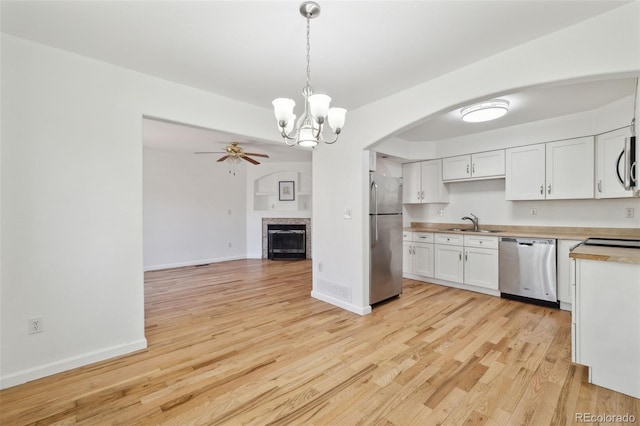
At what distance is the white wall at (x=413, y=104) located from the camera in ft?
5.67

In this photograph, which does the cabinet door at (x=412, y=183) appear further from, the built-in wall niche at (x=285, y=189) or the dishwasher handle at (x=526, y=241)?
the built-in wall niche at (x=285, y=189)

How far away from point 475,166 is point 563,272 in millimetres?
1853

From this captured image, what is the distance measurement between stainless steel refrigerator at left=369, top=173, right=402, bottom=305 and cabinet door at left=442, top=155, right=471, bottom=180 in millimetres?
1294

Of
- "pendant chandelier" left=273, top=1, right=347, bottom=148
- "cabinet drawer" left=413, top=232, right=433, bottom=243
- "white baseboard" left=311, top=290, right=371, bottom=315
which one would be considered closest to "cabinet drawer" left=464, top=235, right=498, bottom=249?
"cabinet drawer" left=413, top=232, right=433, bottom=243

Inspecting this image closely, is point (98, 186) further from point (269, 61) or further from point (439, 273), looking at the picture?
point (439, 273)

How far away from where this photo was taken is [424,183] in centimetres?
495

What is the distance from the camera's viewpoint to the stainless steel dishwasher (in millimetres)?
3430

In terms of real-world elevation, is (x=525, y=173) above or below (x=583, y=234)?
above

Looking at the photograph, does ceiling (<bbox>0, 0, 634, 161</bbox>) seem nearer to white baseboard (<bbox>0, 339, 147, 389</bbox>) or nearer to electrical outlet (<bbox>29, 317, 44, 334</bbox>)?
electrical outlet (<bbox>29, 317, 44, 334</bbox>)

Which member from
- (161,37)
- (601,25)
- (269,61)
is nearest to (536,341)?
(601,25)

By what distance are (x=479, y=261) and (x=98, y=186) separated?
467 cm

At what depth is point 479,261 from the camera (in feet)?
13.2

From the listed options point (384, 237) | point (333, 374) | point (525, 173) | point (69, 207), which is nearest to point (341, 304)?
point (384, 237)

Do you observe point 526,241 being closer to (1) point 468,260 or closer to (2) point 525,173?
(1) point 468,260
